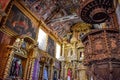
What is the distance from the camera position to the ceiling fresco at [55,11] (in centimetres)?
1120

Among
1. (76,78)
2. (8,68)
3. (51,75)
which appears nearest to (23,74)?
(8,68)

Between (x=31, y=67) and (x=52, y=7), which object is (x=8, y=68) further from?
(x=52, y=7)

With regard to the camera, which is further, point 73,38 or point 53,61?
point 73,38

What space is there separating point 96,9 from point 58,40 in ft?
35.7

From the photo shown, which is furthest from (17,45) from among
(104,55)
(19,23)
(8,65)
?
(104,55)

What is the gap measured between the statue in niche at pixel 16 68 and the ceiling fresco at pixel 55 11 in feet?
14.8

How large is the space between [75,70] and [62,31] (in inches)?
194

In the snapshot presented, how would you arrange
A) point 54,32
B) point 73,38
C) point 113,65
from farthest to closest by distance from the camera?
→ point 73,38 < point 54,32 < point 113,65

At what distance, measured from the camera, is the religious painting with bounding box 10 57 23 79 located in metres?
8.31

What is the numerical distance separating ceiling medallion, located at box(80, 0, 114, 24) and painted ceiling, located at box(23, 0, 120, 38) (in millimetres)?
6470

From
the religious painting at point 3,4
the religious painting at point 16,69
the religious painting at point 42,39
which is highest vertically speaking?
the religious painting at point 3,4

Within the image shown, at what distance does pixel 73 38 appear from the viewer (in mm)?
15805

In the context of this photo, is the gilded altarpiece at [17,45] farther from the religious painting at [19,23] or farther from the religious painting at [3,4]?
the religious painting at [3,4]

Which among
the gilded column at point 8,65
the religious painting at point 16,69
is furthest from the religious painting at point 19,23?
the religious painting at point 16,69
